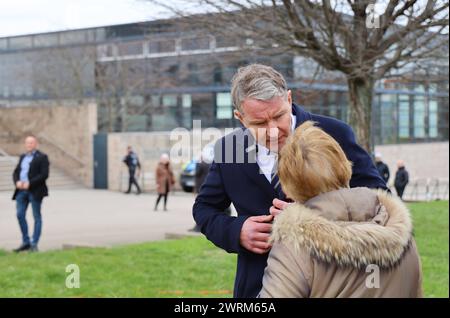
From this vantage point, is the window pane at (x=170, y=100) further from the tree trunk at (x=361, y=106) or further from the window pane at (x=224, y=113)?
the tree trunk at (x=361, y=106)

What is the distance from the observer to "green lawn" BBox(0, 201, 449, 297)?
28.4 ft

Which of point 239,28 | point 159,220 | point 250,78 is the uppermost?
point 239,28

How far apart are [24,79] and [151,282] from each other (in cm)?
2383

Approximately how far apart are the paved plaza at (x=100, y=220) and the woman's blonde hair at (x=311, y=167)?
36.0 ft

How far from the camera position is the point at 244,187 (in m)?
3.36

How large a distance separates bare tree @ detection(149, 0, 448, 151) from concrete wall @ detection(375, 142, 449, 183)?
948 inches

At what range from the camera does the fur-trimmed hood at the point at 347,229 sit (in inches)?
95.0

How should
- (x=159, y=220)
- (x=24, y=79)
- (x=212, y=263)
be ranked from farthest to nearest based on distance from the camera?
(x=24, y=79), (x=159, y=220), (x=212, y=263)

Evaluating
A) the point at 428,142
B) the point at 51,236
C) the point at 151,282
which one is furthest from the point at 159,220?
the point at 428,142

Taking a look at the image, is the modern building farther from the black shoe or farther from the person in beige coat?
the person in beige coat

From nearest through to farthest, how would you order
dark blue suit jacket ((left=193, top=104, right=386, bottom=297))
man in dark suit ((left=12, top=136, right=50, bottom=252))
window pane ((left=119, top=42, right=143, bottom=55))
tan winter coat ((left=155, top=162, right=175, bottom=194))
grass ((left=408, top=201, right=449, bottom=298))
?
dark blue suit jacket ((left=193, top=104, right=386, bottom=297))
grass ((left=408, top=201, right=449, bottom=298))
man in dark suit ((left=12, top=136, right=50, bottom=252))
tan winter coat ((left=155, top=162, right=175, bottom=194))
window pane ((left=119, top=42, right=143, bottom=55))

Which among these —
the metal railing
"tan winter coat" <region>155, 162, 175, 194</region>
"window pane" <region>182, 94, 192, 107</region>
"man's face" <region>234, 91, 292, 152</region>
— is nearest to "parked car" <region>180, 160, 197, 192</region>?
"window pane" <region>182, 94, 192, 107</region>

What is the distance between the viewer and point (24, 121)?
3522 centimetres
